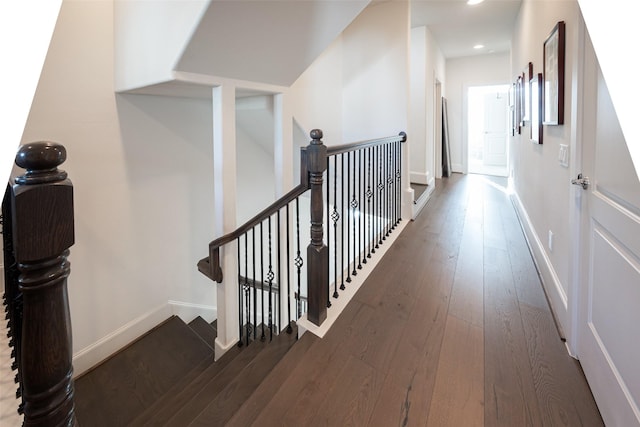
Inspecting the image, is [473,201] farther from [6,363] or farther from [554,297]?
[6,363]

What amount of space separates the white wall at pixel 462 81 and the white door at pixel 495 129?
0.97m

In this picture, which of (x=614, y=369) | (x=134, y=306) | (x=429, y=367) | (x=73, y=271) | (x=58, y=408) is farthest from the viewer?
(x=134, y=306)

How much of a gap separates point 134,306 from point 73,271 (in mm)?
639

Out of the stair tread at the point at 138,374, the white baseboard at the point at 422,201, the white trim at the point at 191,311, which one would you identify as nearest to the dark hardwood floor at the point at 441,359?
the white baseboard at the point at 422,201

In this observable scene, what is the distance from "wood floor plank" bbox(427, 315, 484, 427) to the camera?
1318 mm

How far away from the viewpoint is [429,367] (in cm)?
159

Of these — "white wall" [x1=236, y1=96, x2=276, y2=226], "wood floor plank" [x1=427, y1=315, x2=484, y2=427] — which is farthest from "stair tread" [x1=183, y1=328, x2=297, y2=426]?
"white wall" [x1=236, y1=96, x2=276, y2=226]

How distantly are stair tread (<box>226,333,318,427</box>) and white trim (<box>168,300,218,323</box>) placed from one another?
204cm

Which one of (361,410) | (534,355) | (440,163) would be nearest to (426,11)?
(440,163)

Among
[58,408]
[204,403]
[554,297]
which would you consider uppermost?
[58,408]

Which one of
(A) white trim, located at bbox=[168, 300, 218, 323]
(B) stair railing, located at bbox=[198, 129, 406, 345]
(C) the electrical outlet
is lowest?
(A) white trim, located at bbox=[168, 300, 218, 323]

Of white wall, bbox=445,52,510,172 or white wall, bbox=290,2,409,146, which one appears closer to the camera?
white wall, bbox=290,2,409,146

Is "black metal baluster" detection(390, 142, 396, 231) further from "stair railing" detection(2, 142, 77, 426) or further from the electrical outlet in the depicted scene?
"stair railing" detection(2, 142, 77, 426)

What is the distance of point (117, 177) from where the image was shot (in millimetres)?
2750
